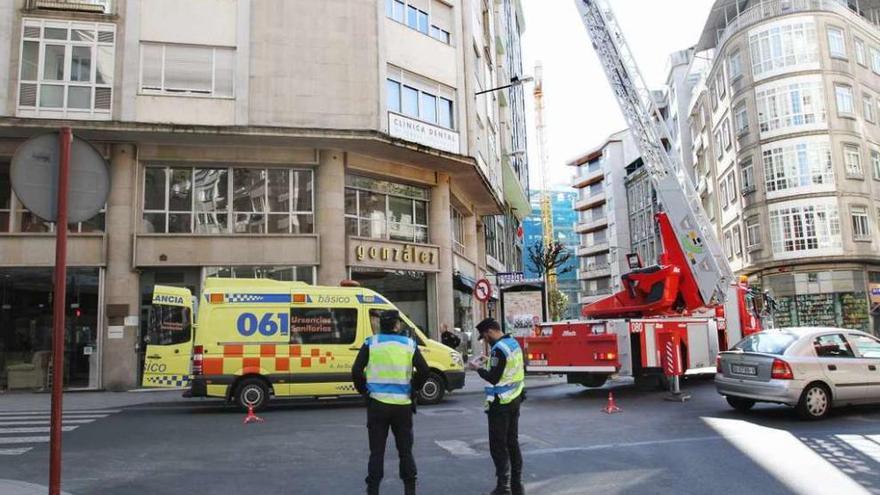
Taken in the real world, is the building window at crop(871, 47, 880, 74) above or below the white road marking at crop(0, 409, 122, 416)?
above

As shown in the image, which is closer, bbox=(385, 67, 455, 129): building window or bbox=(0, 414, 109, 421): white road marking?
bbox=(0, 414, 109, 421): white road marking

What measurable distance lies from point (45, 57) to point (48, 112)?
1.61 m

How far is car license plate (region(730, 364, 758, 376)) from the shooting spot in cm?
1033

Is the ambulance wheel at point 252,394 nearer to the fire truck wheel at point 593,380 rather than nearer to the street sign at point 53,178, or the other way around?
the fire truck wheel at point 593,380

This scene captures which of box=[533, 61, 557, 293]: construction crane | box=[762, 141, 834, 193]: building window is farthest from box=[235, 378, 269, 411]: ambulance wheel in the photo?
box=[533, 61, 557, 293]: construction crane

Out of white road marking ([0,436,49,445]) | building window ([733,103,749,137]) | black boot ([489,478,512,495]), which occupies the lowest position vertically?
black boot ([489,478,512,495])

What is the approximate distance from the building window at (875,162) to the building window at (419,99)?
27.3m

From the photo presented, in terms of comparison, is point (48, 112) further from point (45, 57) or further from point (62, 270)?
point (62, 270)

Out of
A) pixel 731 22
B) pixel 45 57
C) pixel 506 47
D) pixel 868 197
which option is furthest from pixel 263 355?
pixel 731 22

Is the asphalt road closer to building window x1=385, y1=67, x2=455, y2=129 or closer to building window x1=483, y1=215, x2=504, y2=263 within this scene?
building window x1=385, y1=67, x2=455, y2=129

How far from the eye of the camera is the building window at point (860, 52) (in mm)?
38312

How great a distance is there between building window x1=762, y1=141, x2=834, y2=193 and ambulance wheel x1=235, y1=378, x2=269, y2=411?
109 ft

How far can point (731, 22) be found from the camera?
4134 cm

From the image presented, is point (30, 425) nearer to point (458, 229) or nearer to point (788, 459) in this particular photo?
point (788, 459)
